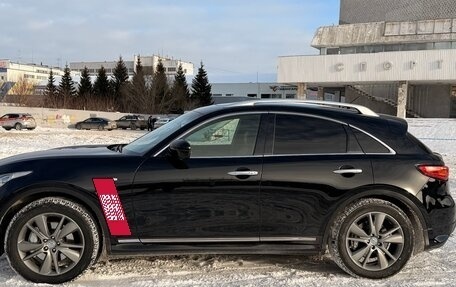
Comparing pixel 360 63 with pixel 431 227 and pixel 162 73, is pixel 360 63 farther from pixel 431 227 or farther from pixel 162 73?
pixel 431 227

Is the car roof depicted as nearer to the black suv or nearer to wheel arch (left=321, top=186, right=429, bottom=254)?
the black suv

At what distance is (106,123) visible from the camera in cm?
4716

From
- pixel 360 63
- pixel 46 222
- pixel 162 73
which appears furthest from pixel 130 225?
pixel 162 73

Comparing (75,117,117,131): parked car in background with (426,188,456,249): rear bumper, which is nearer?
(426,188,456,249): rear bumper

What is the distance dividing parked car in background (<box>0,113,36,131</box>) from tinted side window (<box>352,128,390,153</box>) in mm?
39534

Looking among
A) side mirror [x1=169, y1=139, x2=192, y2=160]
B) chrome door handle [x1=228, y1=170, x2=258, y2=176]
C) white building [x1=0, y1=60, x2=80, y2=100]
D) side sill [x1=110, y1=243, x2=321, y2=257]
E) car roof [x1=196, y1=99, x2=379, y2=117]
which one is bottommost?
side sill [x1=110, y1=243, x2=321, y2=257]

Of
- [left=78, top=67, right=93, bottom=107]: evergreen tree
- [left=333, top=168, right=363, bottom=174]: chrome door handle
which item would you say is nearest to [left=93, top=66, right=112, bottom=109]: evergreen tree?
[left=78, top=67, right=93, bottom=107]: evergreen tree

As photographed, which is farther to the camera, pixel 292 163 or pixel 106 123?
pixel 106 123

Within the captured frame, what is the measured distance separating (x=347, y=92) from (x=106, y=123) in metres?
25.6

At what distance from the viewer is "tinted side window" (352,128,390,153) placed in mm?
4461

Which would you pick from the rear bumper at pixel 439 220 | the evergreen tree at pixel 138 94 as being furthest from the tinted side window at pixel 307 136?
the evergreen tree at pixel 138 94

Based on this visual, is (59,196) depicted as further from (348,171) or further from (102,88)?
(102,88)

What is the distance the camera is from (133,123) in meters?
48.8

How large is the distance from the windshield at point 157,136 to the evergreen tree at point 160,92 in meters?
62.3
